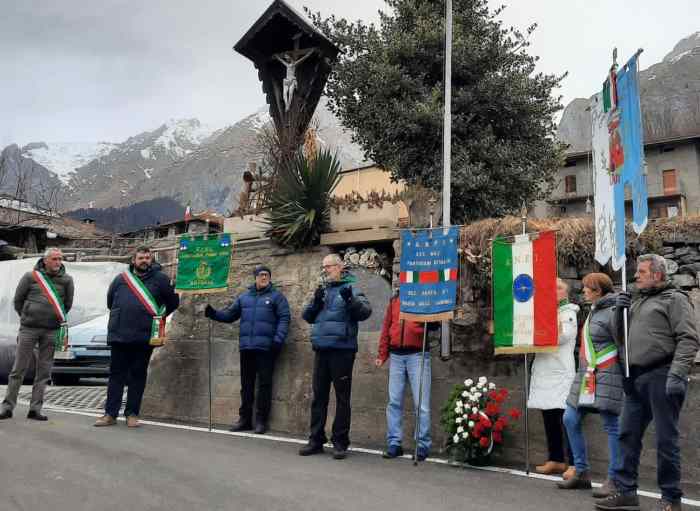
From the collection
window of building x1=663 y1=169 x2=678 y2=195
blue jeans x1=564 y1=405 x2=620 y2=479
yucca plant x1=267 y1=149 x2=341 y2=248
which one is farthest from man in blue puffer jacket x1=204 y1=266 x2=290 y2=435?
window of building x1=663 y1=169 x2=678 y2=195

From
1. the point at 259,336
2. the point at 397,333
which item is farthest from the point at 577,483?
the point at 259,336

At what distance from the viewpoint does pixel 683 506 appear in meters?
4.76

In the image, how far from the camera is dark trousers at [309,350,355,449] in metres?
6.56

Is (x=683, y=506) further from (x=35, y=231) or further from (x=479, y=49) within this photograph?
(x=35, y=231)

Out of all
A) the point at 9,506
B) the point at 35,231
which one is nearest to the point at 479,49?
the point at 9,506

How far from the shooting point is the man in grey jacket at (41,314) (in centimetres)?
810

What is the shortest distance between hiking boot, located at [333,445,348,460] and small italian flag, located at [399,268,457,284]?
5.82 ft

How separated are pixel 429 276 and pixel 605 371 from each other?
2183 mm

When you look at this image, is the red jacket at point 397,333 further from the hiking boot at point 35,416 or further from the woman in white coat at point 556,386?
the hiking boot at point 35,416

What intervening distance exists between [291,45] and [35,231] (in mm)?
26227

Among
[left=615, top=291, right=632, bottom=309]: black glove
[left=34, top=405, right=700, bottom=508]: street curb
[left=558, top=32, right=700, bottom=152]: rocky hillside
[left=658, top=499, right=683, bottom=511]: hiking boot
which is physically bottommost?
[left=34, top=405, right=700, bottom=508]: street curb

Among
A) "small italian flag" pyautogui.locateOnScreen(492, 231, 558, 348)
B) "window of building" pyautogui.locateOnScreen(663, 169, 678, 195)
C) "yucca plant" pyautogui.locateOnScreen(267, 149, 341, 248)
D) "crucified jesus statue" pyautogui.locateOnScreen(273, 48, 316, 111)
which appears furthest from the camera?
"window of building" pyautogui.locateOnScreen(663, 169, 678, 195)

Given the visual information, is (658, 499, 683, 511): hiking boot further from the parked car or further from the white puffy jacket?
the parked car

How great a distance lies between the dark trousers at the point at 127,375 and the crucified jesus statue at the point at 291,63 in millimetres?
7341
